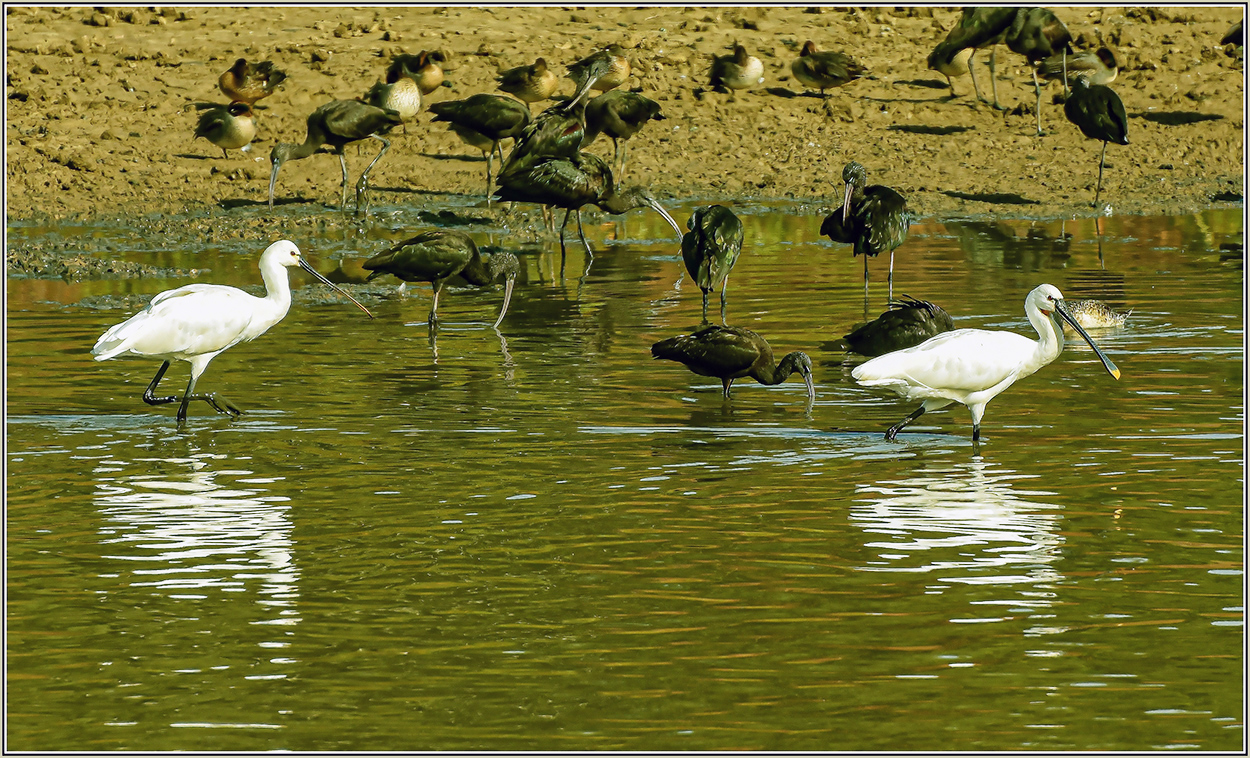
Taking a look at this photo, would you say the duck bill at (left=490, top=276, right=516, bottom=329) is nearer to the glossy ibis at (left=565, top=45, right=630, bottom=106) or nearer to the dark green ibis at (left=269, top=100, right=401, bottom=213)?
the dark green ibis at (left=269, top=100, right=401, bottom=213)

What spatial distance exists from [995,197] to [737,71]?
14.2 ft

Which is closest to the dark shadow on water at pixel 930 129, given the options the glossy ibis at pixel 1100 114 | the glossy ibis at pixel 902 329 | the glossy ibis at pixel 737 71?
the glossy ibis at pixel 737 71

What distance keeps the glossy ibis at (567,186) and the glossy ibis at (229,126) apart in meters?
5.23

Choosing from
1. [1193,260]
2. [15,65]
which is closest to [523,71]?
[15,65]

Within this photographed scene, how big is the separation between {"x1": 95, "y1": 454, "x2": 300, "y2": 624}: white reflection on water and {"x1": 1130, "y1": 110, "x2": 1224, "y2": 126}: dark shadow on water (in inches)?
655

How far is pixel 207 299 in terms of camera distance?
11.2m

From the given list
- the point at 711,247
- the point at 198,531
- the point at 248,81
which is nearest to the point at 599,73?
the point at 248,81

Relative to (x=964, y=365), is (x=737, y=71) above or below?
above

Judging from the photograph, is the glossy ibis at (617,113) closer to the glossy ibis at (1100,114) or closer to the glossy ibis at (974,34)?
the glossy ibis at (1100,114)

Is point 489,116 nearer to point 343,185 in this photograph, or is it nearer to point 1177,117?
point 343,185

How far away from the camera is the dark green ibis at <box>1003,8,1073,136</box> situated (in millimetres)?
23328

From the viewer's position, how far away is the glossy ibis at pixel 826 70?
931 inches

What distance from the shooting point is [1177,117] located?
24000 mm

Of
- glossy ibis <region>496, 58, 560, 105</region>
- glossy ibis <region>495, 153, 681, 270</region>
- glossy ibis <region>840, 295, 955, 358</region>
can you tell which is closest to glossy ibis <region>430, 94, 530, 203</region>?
glossy ibis <region>496, 58, 560, 105</region>
